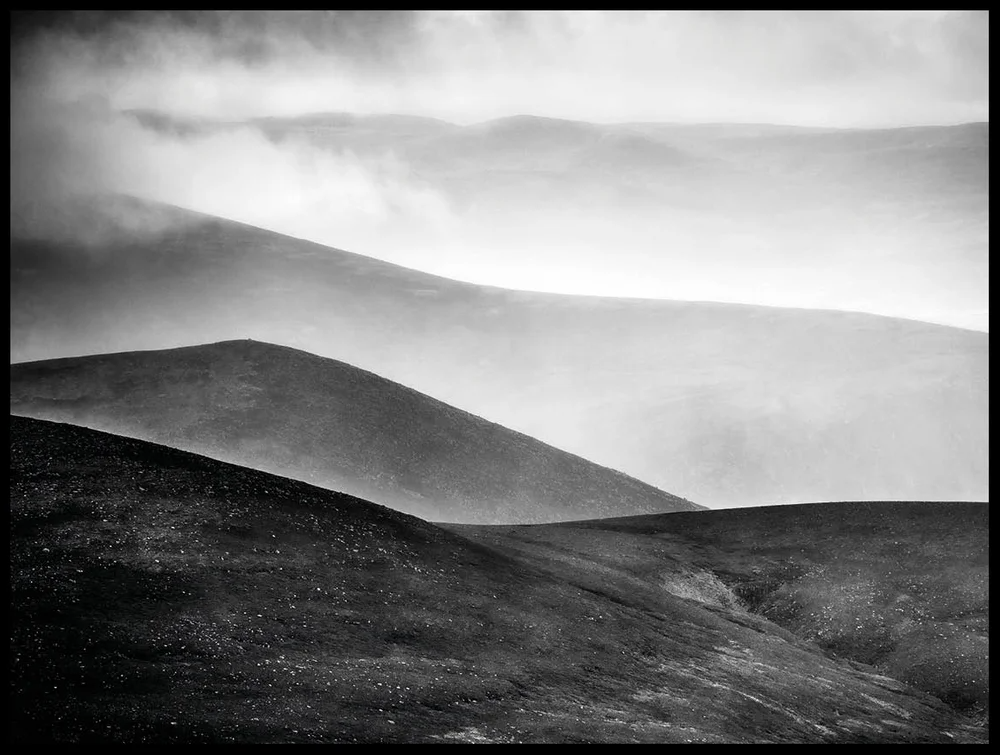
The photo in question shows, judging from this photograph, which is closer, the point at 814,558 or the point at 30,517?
the point at 30,517

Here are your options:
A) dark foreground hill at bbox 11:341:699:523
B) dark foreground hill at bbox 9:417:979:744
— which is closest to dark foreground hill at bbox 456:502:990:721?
dark foreground hill at bbox 9:417:979:744

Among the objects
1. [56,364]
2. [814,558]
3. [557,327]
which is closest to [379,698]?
[814,558]

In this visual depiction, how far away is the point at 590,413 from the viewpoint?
122 meters

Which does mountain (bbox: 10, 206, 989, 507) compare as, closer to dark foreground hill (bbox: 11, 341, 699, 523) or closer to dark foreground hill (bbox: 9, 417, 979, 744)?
dark foreground hill (bbox: 11, 341, 699, 523)

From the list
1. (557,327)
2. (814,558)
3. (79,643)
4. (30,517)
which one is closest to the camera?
(79,643)

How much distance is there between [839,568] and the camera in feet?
106

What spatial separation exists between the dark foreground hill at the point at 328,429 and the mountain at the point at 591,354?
178 ft

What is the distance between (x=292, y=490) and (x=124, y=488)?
4.46 m

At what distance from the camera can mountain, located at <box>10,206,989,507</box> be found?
356ft

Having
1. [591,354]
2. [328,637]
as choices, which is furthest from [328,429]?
[591,354]

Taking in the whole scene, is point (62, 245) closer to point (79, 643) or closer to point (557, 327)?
point (557, 327)

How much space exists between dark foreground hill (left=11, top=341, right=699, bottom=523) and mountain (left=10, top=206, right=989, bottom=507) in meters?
54.2

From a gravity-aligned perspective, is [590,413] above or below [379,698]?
above

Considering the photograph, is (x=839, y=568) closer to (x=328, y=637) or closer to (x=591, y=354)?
(x=328, y=637)
